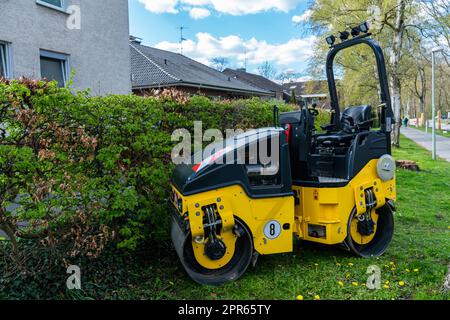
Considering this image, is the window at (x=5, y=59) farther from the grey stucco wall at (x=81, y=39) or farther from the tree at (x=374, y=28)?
the tree at (x=374, y=28)

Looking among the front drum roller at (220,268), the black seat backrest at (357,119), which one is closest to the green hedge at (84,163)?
the front drum roller at (220,268)

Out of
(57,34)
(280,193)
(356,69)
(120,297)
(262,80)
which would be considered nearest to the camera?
(120,297)

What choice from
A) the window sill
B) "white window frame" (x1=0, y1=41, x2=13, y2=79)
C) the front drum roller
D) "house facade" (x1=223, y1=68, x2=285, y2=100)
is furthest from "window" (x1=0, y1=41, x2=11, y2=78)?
"house facade" (x1=223, y1=68, x2=285, y2=100)

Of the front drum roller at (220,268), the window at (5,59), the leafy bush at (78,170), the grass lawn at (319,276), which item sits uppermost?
the window at (5,59)

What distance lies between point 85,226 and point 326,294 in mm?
2590

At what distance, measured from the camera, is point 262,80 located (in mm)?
44875

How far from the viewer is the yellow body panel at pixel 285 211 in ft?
12.7

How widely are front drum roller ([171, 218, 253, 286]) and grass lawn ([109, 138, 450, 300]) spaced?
0.34 feet

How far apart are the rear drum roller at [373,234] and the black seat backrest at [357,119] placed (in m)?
1.14

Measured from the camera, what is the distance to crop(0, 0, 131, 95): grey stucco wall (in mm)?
9280

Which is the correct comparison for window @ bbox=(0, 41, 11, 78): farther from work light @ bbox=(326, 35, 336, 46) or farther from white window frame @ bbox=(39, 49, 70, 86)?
work light @ bbox=(326, 35, 336, 46)
